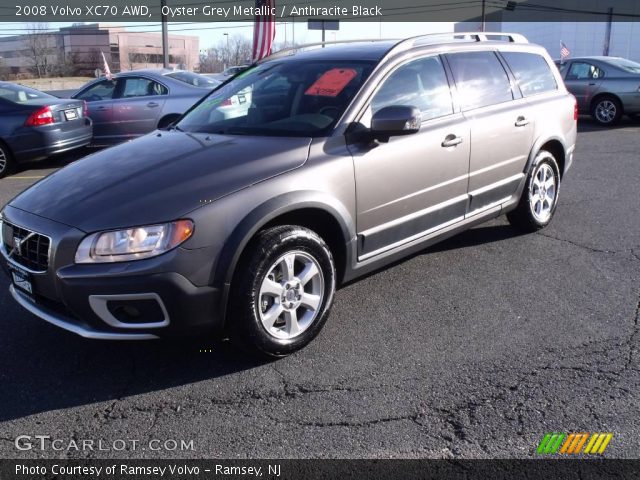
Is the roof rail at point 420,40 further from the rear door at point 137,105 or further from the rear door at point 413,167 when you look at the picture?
the rear door at point 137,105

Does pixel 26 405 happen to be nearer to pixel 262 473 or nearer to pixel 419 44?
pixel 262 473

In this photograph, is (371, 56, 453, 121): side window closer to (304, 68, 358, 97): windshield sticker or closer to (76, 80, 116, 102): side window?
(304, 68, 358, 97): windshield sticker

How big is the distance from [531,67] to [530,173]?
1.05 m

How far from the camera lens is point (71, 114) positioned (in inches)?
395

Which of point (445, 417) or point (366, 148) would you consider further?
point (366, 148)

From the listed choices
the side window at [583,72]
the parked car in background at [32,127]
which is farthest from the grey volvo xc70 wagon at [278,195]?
the side window at [583,72]

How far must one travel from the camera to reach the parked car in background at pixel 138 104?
1084 cm

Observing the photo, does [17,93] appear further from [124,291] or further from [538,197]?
[124,291]

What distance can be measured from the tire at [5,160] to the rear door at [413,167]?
7.29 metres

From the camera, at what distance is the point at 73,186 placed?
145 inches

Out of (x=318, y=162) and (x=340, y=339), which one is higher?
(x=318, y=162)

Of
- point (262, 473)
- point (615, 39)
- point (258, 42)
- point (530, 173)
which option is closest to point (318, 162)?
point (262, 473)

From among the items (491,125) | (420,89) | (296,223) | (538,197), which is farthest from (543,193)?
(296,223)

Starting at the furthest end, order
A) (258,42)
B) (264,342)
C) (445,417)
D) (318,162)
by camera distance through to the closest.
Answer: (258,42), (318,162), (264,342), (445,417)
